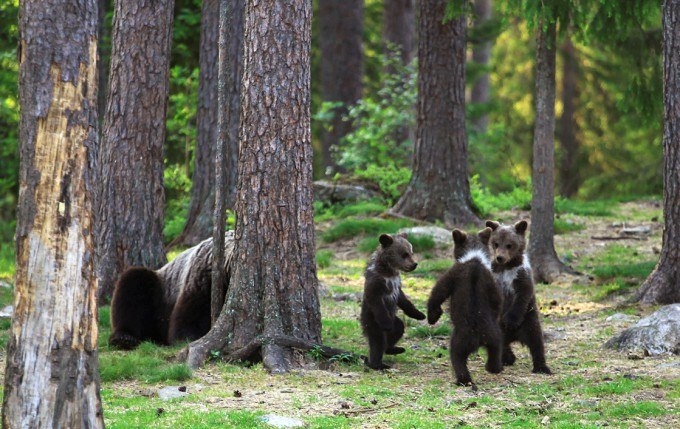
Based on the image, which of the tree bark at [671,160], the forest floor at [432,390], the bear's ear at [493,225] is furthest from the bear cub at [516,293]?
the tree bark at [671,160]

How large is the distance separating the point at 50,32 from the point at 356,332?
630 cm

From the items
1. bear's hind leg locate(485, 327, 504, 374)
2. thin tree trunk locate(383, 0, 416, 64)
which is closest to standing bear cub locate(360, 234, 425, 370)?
bear's hind leg locate(485, 327, 504, 374)

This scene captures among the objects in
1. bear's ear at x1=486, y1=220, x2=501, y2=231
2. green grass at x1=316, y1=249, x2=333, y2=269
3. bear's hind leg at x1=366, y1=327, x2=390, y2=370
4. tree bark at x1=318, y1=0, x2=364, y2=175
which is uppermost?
tree bark at x1=318, y1=0, x2=364, y2=175

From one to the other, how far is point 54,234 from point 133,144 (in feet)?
22.5

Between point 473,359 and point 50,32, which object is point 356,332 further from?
point 50,32

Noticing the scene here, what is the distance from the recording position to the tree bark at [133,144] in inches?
498

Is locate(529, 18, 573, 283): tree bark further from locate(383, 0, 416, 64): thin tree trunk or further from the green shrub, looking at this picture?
locate(383, 0, 416, 64): thin tree trunk

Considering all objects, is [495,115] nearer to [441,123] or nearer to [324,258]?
[441,123]

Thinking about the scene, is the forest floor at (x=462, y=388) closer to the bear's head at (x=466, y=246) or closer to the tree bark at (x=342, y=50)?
the bear's head at (x=466, y=246)

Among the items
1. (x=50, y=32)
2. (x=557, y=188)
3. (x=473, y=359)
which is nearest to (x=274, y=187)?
(x=473, y=359)

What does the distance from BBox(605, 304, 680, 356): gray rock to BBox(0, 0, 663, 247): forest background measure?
5245 mm

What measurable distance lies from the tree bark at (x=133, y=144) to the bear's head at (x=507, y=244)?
4902 millimetres

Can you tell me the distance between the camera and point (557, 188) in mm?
31000

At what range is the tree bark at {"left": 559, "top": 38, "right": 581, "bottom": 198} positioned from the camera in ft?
98.7
